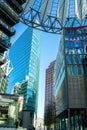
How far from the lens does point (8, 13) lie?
31.6 metres

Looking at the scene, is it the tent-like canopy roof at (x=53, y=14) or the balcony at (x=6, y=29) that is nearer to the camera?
the balcony at (x=6, y=29)

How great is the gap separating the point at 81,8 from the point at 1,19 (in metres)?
17.0

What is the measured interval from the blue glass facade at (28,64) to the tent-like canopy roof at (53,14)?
65.7m

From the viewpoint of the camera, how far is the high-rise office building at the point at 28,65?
106250 millimetres

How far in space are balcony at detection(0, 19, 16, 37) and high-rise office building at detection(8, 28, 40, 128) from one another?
69.5 meters

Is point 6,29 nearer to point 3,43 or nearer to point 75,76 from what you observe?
point 3,43

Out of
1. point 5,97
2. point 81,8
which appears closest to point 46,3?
point 81,8

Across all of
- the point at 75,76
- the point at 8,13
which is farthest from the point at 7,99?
the point at 8,13

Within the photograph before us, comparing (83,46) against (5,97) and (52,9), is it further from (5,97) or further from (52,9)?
(5,97)

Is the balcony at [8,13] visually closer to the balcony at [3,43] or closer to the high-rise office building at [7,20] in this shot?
the high-rise office building at [7,20]

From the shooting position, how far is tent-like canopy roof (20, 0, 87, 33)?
1438 inches

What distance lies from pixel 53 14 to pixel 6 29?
42.4ft

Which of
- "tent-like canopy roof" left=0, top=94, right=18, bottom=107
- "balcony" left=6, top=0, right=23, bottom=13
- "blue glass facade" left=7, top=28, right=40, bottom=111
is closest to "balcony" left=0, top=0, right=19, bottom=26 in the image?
"balcony" left=6, top=0, right=23, bottom=13

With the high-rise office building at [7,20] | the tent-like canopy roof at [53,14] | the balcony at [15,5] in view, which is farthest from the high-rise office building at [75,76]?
the high-rise office building at [7,20]
